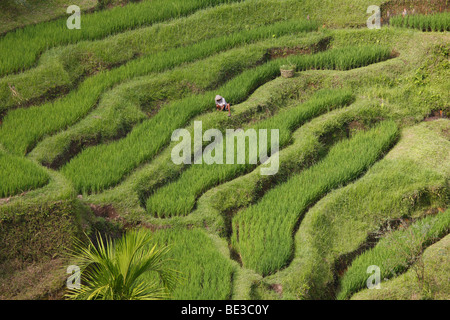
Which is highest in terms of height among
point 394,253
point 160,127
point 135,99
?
point 135,99

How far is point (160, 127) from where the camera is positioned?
8.74 meters

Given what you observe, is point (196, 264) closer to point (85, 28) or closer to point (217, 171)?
point (217, 171)

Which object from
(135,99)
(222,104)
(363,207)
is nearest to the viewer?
(363,207)

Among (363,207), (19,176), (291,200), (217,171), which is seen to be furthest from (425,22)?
(19,176)

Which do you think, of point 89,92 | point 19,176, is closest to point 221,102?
point 89,92

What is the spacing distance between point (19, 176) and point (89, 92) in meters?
2.34

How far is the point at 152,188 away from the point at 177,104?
177cm

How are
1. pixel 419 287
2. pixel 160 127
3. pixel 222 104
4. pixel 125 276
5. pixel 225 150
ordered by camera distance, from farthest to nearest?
pixel 222 104
pixel 160 127
pixel 225 150
pixel 419 287
pixel 125 276

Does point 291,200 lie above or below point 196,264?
above

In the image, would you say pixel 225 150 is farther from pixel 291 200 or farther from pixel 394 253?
pixel 394 253

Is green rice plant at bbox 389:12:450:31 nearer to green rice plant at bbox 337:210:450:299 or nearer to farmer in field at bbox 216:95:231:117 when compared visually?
farmer in field at bbox 216:95:231:117

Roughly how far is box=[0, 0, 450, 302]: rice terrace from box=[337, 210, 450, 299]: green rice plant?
0.02 meters

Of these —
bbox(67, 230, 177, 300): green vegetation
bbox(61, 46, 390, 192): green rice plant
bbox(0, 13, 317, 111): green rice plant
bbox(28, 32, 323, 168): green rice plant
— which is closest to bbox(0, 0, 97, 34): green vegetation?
bbox(0, 13, 317, 111): green rice plant

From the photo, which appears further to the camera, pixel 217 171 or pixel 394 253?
pixel 217 171
